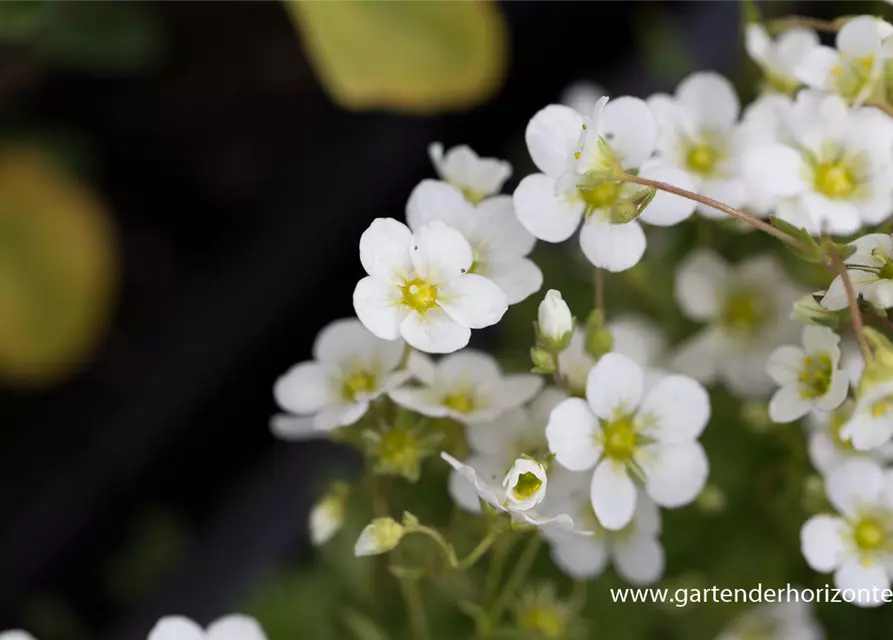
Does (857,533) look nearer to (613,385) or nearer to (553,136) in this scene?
A: (613,385)

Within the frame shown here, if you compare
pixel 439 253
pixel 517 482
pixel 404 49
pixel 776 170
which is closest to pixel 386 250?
pixel 439 253

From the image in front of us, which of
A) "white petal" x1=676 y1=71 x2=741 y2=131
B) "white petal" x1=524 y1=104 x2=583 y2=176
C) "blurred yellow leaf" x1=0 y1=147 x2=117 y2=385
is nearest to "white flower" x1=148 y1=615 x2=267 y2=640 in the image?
"white petal" x1=524 y1=104 x2=583 y2=176

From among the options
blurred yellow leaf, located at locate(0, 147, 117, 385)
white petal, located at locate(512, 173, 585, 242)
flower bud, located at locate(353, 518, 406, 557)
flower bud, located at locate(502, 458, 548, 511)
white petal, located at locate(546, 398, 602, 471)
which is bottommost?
blurred yellow leaf, located at locate(0, 147, 117, 385)

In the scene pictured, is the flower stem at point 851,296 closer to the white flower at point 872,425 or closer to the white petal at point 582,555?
the white flower at point 872,425

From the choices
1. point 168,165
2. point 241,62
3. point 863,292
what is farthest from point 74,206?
point 863,292

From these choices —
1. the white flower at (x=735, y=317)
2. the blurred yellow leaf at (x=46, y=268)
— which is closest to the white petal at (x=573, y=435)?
the white flower at (x=735, y=317)

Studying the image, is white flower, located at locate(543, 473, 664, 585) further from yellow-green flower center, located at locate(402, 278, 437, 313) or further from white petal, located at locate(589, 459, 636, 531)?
yellow-green flower center, located at locate(402, 278, 437, 313)
